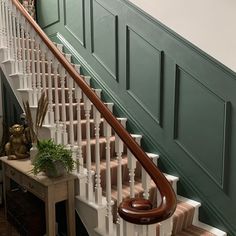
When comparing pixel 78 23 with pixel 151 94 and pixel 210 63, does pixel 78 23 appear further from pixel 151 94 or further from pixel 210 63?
pixel 210 63

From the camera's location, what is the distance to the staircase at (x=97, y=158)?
1380mm

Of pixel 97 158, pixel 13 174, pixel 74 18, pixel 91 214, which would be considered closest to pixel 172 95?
pixel 97 158

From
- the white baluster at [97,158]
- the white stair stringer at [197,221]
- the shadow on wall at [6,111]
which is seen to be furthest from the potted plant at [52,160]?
the shadow on wall at [6,111]

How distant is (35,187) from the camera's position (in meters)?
2.27

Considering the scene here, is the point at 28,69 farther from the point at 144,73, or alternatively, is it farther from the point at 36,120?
the point at 144,73

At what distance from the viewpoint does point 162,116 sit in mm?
2994

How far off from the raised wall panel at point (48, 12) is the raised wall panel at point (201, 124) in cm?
267

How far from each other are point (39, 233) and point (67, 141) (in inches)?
30.7

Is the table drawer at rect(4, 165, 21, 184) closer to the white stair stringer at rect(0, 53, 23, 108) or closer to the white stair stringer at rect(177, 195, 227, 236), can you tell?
the white stair stringer at rect(0, 53, 23, 108)

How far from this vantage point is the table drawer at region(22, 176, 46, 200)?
86.3 inches

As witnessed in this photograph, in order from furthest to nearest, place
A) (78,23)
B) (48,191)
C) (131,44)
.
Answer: (78,23)
(131,44)
(48,191)

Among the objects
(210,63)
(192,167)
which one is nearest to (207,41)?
(210,63)

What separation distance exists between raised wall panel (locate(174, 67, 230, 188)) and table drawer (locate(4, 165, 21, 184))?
1.51 m

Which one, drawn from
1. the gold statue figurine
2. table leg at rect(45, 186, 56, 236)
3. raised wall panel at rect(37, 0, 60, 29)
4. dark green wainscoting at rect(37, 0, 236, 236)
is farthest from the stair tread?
raised wall panel at rect(37, 0, 60, 29)
